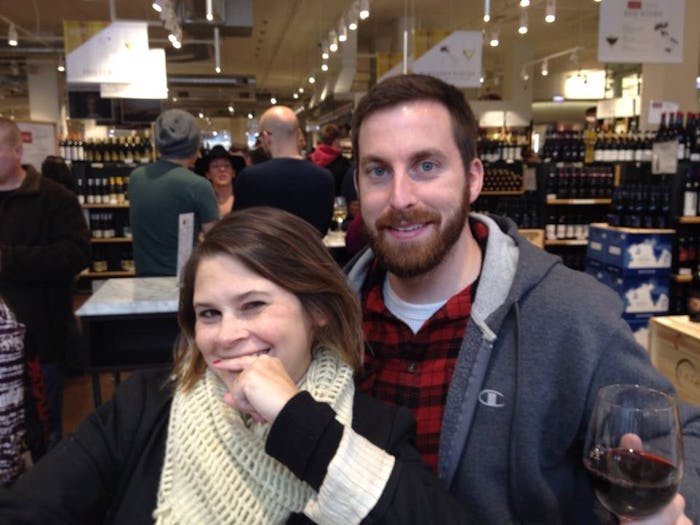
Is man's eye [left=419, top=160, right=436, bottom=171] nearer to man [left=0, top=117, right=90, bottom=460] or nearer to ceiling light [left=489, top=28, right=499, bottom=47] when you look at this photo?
man [left=0, top=117, right=90, bottom=460]

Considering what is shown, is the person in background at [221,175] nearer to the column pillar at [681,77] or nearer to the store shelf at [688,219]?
the store shelf at [688,219]

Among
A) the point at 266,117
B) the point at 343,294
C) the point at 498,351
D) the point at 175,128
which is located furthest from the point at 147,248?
the point at 498,351

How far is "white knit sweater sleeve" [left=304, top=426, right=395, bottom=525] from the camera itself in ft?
3.31

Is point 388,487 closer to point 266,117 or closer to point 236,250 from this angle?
point 236,250

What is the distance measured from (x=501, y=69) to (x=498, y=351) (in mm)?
16528

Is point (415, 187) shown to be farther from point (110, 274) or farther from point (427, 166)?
point (110, 274)

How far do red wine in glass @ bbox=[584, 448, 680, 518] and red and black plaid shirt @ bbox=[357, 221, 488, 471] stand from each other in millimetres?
457

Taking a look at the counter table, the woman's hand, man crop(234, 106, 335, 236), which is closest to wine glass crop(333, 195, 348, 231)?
man crop(234, 106, 335, 236)

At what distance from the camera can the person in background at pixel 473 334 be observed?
1.28 metres

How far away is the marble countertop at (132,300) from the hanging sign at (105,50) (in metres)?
3.54

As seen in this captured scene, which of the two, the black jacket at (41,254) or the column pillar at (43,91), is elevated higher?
the column pillar at (43,91)

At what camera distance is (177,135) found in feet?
11.6

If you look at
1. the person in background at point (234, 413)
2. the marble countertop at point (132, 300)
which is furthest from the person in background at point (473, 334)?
the marble countertop at point (132, 300)

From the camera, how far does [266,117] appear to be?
4297 mm
